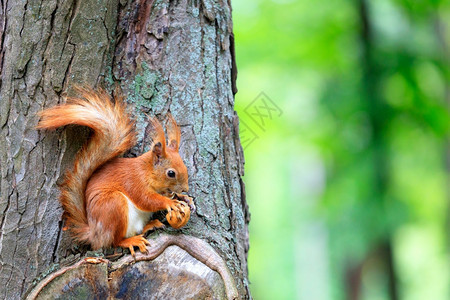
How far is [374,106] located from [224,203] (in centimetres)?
251

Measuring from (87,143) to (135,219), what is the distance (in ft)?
0.82

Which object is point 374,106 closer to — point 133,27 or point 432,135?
point 432,135

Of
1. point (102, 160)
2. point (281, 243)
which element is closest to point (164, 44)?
point (102, 160)

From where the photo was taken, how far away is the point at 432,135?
3953mm

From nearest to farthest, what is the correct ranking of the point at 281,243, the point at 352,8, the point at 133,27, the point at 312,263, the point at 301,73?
1. the point at 133,27
2. the point at 352,8
3. the point at 301,73
4. the point at 312,263
5. the point at 281,243

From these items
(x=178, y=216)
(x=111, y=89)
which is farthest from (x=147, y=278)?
(x=111, y=89)

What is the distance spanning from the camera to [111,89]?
5.07 ft

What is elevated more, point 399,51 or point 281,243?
point 281,243

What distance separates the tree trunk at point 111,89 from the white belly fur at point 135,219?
0.12 metres

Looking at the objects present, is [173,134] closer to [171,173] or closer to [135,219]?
[171,173]

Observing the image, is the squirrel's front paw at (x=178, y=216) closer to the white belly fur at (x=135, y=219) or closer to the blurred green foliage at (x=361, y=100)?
the white belly fur at (x=135, y=219)

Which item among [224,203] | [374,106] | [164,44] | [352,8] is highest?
[352,8]

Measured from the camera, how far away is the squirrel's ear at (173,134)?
156 cm

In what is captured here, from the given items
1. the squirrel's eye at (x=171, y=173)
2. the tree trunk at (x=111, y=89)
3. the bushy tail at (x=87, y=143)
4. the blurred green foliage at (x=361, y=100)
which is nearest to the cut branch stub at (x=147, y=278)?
the tree trunk at (x=111, y=89)
